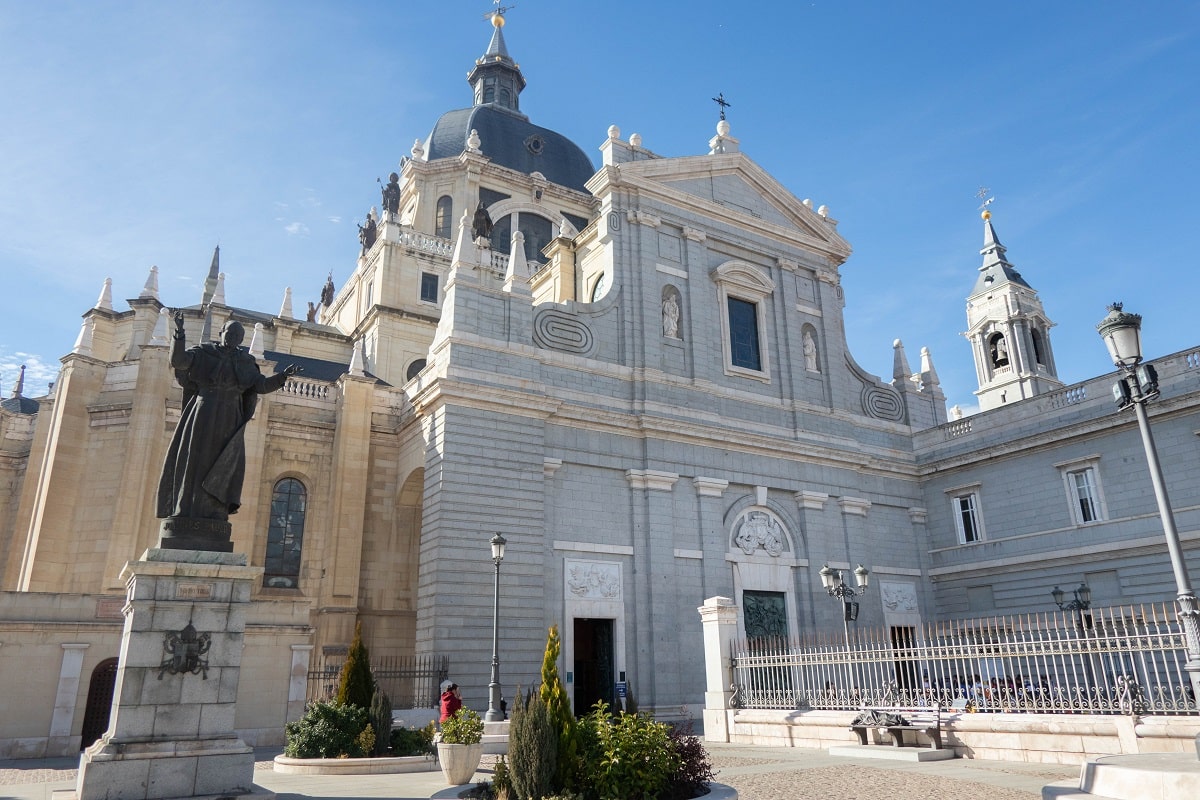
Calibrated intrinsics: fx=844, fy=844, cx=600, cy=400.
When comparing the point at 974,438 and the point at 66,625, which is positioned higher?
the point at 974,438

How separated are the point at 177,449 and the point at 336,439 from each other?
595 inches

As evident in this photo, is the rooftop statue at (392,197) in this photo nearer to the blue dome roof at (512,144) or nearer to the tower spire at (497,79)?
the blue dome roof at (512,144)

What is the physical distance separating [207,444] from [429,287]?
2903 centimetres

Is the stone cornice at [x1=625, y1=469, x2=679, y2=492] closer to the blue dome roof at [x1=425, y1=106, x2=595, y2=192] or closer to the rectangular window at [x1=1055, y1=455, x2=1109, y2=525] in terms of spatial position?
the rectangular window at [x1=1055, y1=455, x2=1109, y2=525]

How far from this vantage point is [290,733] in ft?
46.0

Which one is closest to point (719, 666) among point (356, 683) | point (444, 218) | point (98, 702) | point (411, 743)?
point (411, 743)

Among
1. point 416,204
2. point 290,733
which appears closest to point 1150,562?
point 290,733

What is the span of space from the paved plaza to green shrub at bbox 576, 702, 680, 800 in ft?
5.64

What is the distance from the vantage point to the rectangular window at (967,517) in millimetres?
28531

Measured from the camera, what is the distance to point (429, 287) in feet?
125

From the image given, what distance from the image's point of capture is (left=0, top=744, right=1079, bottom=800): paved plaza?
33.3 feet

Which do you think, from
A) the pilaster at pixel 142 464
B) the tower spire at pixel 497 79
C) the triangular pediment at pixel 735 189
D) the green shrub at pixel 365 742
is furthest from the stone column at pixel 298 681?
the tower spire at pixel 497 79

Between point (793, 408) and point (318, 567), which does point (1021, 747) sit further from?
point (318, 567)

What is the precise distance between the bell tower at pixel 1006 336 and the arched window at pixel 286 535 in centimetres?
4222
